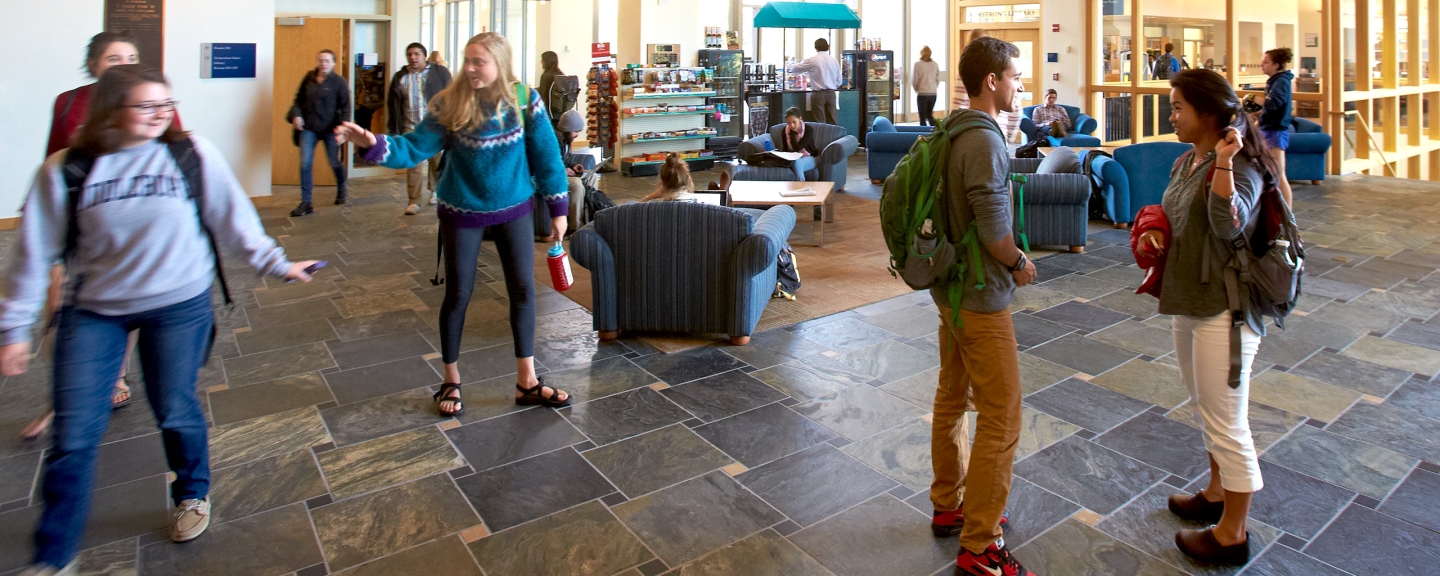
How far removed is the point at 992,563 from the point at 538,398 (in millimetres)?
2018

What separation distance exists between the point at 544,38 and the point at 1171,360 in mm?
12071

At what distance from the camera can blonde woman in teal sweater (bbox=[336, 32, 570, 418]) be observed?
11.1 ft

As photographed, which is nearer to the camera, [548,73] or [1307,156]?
[1307,156]

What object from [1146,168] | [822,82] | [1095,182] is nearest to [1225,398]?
[1146,168]

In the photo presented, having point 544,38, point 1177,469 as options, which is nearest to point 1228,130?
point 1177,469

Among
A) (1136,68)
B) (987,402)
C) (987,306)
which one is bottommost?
(987,402)

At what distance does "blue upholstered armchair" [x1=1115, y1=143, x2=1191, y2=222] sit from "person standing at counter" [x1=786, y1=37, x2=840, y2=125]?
6041mm

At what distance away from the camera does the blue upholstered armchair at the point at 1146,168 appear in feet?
25.4

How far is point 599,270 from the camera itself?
4.81 m

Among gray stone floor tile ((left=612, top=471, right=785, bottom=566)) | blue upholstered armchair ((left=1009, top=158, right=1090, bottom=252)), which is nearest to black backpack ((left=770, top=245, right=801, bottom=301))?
blue upholstered armchair ((left=1009, top=158, right=1090, bottom=252))

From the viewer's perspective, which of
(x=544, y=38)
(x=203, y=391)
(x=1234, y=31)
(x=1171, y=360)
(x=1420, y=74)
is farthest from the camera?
(x=544, y=38)

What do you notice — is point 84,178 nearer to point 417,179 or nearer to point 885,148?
point 417,179

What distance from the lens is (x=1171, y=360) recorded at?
4.51 m

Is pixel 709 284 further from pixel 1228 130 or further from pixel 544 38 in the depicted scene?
pixel 544 38
